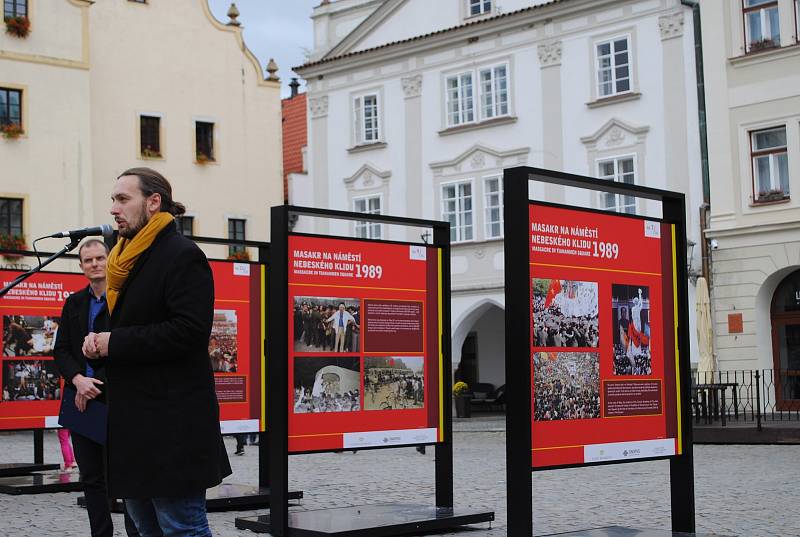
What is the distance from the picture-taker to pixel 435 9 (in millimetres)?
36188

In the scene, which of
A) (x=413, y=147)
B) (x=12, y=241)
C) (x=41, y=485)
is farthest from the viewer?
(x=413, y=147)

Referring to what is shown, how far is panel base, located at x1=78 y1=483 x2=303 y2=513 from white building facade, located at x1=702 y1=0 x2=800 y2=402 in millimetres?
19000

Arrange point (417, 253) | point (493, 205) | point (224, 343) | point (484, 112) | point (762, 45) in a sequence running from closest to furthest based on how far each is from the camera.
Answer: point (417, 253)
point (224, 343)
point (762, 45)
point (493, 205)
point (484, 112)

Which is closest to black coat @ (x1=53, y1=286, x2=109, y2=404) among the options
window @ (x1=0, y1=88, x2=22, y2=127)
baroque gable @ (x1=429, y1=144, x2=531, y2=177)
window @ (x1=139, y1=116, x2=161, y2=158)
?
baroque gable @ (x1=429, y1=144, x2=531, y2=177)

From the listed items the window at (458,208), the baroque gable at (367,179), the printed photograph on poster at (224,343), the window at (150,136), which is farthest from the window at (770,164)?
the printed photograph on poster at (224,343)

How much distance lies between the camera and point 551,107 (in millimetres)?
33312

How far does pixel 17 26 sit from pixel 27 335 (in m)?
23.3

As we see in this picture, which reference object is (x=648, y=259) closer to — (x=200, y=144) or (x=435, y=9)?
(x=435, y=9)

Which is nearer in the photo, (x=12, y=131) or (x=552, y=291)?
(x=552, y=291)

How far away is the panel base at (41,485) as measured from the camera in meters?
12.9

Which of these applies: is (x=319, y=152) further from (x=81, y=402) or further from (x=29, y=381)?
(x=81, y=402)

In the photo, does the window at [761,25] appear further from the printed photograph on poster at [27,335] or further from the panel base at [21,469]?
the printed photograph on poster at [27,335]

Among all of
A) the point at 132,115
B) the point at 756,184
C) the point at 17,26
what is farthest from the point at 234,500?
the point at 132,115

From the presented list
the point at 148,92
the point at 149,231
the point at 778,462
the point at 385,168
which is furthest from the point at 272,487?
the point at 148,92
